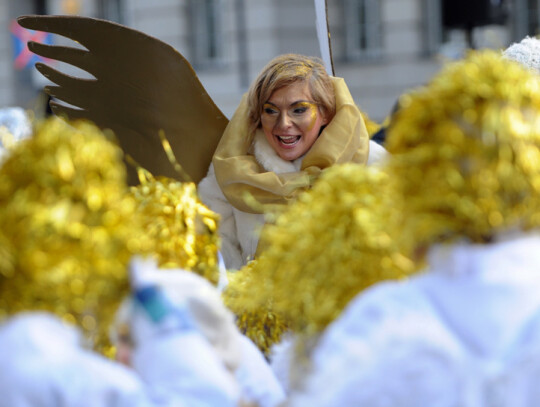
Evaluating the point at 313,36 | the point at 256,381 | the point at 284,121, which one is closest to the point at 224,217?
the point at 284,121

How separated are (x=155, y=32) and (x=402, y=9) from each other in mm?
3492

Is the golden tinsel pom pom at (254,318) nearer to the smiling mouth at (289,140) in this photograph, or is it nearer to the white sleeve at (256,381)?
the white sleeve at (256,381)

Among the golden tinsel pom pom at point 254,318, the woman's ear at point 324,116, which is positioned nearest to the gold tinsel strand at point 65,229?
the golden tinsel pom pom at point 254,318

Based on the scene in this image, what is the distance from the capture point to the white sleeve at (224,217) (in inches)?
111

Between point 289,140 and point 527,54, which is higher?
point 527,54

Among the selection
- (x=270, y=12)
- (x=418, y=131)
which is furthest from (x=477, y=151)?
(x=270, y=12)

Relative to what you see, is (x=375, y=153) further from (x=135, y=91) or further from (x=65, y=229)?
(x=65, y=229)

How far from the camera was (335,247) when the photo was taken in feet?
4.65

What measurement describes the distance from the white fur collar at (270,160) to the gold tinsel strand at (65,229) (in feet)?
5.10

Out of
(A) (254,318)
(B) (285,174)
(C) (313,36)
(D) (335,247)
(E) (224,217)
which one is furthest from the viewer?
(C) (313,36)

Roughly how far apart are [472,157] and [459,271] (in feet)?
0.56

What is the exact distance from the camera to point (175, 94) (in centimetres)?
293

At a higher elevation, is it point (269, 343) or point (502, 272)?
point (502, 272)

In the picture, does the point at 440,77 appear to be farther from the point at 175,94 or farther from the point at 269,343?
the point at 175,94
